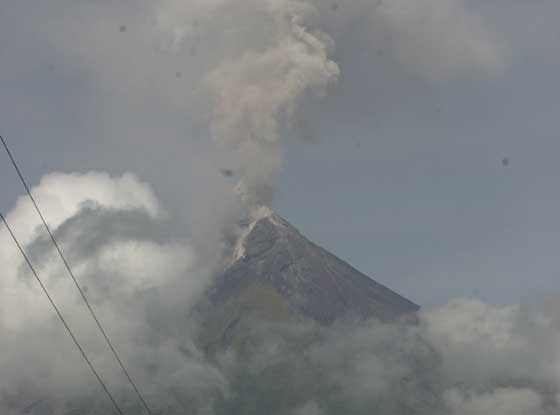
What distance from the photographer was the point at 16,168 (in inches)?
929

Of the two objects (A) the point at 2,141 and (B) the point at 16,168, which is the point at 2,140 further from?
(B) the point at 16,168

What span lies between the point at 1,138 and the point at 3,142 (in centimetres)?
25

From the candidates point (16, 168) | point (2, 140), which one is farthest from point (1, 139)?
point (16, 168)

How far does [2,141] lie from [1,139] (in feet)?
0.43

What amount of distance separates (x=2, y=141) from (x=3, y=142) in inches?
1.6

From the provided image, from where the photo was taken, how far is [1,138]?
22078mm

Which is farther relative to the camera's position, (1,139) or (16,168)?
(16,168)

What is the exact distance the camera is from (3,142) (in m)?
22.3

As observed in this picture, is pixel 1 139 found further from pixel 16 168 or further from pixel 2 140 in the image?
pixel 16 168

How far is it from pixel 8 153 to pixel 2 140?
878mm

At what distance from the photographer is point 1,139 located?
872 inches

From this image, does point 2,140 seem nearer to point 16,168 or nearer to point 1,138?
point 1,138

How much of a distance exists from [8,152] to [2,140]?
66 cm

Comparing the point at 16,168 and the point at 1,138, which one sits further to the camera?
the point at 16,168
